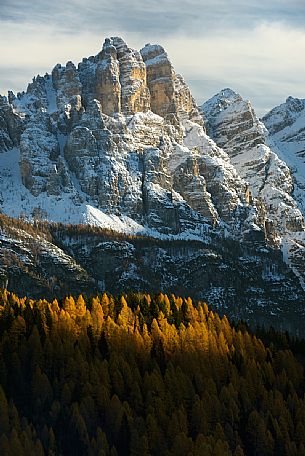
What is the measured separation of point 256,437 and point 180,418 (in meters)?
14.5

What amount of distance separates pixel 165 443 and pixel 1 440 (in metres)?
29.9

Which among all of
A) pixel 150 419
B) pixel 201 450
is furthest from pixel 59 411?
pixel 201 450

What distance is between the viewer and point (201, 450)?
181375 millimetres

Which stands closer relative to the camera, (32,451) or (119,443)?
(32,451)

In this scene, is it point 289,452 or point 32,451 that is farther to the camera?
point 289,452

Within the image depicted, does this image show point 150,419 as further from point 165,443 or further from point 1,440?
point 1,440

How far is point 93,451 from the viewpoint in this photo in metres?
184

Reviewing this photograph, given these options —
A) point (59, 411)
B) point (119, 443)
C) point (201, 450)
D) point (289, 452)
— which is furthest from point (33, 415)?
point (289, 452)

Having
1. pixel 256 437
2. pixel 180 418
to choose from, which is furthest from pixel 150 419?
pixel 256 437

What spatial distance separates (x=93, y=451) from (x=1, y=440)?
16301 millimetres

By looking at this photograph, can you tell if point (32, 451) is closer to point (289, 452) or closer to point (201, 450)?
point (201, 450)

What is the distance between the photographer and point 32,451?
17512 centimetres

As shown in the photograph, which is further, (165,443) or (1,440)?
(165,443)

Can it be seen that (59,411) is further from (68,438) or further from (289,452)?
(289,452)
